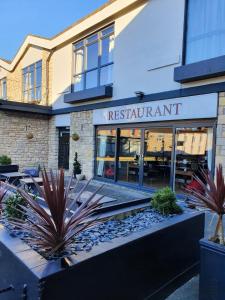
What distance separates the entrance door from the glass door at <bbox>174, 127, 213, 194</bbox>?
19.8ft

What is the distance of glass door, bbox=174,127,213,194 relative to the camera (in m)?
6.52

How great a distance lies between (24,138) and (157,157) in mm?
6692

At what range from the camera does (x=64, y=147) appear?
12.1 m

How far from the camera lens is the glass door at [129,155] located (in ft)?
27.7

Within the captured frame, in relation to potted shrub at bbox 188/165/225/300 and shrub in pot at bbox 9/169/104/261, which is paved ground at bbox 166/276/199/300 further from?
shrub in pot at bbox 9/169/104/261

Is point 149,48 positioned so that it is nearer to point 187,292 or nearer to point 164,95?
point 164,95

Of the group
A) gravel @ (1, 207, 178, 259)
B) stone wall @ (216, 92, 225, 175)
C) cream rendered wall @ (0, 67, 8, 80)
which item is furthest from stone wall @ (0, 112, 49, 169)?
gravel @ (1, 207, 178, 259)

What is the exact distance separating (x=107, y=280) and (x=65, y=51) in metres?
11.1

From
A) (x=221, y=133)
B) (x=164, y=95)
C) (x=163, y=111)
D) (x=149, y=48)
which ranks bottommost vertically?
(x=221, y=133)

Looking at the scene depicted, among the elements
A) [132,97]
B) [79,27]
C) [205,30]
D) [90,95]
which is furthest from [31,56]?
[205,30]

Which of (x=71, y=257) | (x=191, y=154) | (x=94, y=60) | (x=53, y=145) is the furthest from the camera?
(x=53, y=145)

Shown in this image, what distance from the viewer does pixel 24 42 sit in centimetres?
1396

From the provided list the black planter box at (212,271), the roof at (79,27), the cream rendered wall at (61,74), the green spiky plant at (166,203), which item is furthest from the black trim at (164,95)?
the black planter box at (212,271)

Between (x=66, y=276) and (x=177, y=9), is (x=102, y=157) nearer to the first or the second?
(x=177, y=9)
